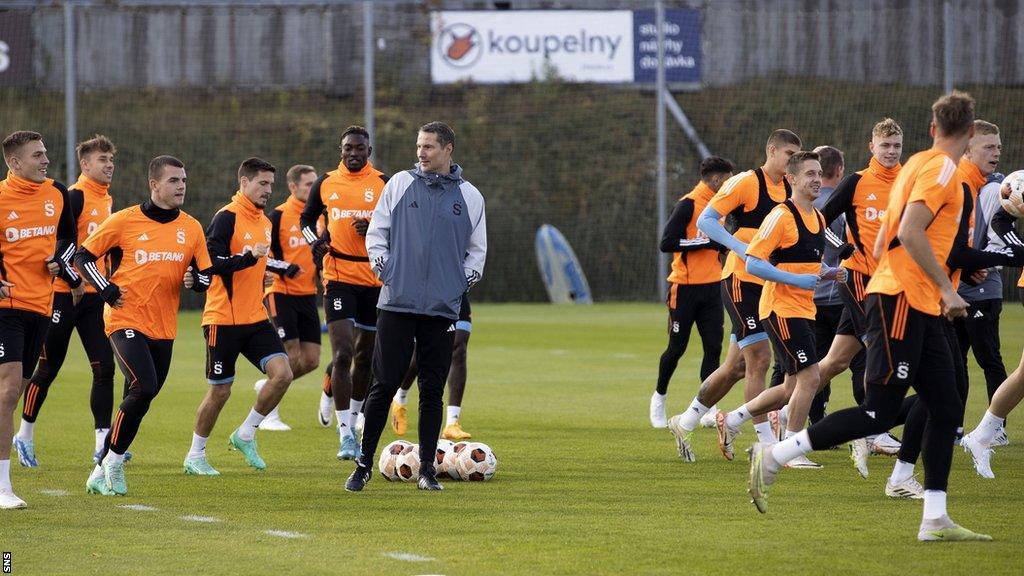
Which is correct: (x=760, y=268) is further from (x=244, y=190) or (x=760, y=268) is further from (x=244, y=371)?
(x=244, y=371)

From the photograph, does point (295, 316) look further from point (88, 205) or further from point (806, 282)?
point (806, 282)

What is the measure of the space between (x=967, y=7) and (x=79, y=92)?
18693 millimetres

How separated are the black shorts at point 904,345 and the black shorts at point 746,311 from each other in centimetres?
285

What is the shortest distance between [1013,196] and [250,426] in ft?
17.2

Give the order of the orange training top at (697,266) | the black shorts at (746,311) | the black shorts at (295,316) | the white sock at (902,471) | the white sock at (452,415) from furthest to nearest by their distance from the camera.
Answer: the black shorts at (295,316)
the orange training top at (697,266)
the white sock at (452,415)
the black shorts at (746,311)
the white sock at (902,471)

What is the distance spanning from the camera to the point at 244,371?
59.0 ft

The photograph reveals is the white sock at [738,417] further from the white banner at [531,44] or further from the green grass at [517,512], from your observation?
the white banner at [531,44]

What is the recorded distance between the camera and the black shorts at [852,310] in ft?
30.7

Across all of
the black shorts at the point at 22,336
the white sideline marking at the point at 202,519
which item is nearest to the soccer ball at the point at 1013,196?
the white sideline marking at the point at 202,519

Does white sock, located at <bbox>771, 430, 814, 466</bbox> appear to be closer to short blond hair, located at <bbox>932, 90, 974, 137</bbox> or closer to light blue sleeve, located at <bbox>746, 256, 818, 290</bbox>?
short blond hair, located at <bbox>932, 90, 974, 137</bbox>

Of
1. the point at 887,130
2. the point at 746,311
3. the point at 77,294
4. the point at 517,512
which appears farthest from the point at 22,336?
the point at 887,130

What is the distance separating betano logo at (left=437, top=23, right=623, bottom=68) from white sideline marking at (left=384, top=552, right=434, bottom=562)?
2420 cm

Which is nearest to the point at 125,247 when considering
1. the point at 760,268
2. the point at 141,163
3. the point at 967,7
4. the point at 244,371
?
the point at 760,268

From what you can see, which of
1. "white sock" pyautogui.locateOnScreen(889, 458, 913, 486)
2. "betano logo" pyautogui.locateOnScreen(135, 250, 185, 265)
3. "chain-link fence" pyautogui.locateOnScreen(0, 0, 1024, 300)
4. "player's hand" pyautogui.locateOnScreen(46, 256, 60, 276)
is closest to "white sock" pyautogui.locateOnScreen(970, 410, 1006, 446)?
"white sock" pyautogui.locateOnScreen(889, 458, 913, 486)
